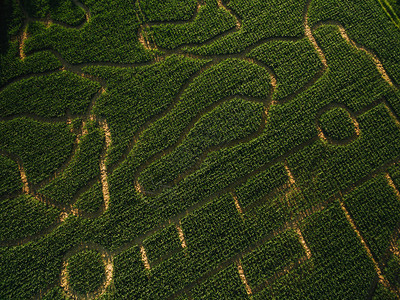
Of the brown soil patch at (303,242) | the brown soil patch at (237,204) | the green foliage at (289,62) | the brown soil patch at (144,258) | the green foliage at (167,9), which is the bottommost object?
the brown soil patch at (144,258)

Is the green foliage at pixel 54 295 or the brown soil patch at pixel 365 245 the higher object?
the brown soil patch at pixel 365 245

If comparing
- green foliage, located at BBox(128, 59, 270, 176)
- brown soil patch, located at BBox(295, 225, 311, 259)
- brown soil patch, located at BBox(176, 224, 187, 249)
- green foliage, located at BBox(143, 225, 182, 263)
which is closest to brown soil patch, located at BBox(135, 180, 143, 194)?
green foliage, located at BBox(128, 59, 270, 176)

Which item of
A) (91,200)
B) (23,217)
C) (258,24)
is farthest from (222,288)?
(258,24)

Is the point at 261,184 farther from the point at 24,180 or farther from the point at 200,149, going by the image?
the point at 24,180

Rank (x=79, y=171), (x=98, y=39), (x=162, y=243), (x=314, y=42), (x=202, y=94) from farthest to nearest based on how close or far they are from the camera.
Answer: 1. (x=98, y=39)
2. (x=314, y=42)
3. (x=202, y=94)
4. (x=79, y=171)
5. (x=162, y=243)

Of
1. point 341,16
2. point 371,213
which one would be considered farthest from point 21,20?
point 371,213

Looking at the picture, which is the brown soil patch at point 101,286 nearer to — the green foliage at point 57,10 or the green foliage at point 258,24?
the green foliage at point 258,24

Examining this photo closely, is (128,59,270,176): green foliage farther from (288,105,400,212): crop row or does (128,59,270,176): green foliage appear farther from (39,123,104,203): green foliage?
(288,105,400,212): crop row

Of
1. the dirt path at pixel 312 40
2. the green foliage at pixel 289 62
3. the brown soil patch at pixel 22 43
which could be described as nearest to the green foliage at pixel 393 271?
the green foliage at pixel 289 62
